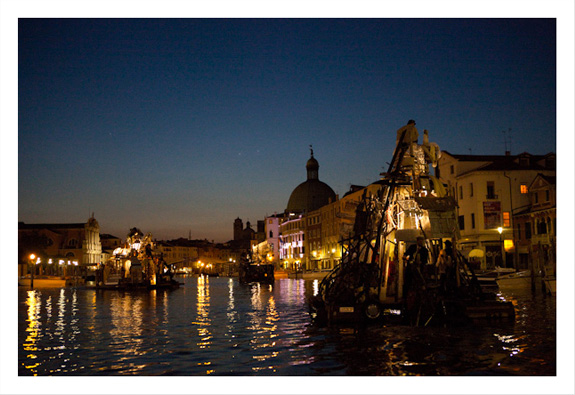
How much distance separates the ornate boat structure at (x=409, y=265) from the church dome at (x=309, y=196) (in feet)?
364

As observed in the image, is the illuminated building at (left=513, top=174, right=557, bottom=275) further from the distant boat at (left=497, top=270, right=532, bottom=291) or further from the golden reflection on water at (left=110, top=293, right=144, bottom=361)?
the golden reflection on water at (left=110, top=293, right=144, bottom=361)

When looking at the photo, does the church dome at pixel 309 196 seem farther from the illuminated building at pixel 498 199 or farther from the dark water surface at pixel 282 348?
the dark water surface at pixel 282 348

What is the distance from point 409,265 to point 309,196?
116 metres

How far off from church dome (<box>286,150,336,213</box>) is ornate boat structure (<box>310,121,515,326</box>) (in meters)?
111

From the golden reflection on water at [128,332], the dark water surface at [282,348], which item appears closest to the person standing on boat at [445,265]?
the dark water surface at [282,348]

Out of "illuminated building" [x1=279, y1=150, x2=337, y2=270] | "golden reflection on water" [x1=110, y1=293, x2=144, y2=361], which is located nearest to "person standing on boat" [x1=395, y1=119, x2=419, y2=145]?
"golden reflection on water" [x1=110, y1=293, x2=144, y2=361]

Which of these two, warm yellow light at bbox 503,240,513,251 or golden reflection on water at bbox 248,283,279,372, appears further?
warm yellow light at bbox 503,240,513,251

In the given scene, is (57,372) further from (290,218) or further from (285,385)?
(290,218)

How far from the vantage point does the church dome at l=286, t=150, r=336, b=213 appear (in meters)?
131

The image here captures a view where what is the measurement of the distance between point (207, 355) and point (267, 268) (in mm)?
53730

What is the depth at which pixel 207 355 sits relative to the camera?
13.1m

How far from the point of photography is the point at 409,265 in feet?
54.2

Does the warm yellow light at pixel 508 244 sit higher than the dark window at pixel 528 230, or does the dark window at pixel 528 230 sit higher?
the dark window at pixel 528 230

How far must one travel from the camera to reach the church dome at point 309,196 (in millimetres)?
131375
